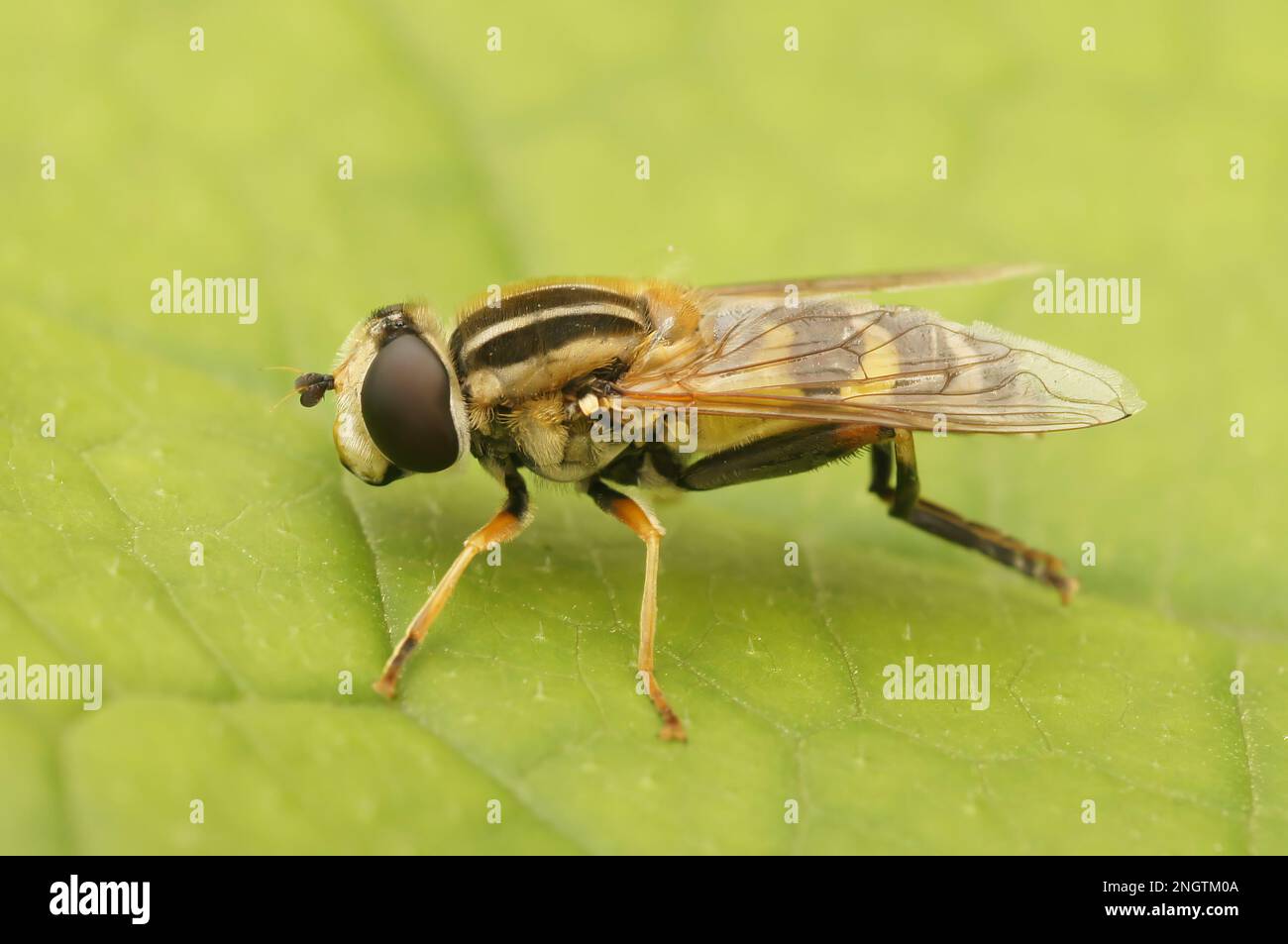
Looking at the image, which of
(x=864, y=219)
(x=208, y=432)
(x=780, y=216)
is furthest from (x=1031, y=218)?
(x=208, y=432)

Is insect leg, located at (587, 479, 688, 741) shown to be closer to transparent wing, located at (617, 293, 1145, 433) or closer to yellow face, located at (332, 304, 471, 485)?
transparent wing, located at (617, 293, 1145, 433)

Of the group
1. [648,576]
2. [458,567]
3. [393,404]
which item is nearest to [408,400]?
[393,404]

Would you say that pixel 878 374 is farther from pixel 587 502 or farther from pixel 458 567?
pixel 587 502

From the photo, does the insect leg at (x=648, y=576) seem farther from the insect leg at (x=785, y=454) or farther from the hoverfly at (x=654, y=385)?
the insect leg at (x=785, y=454)

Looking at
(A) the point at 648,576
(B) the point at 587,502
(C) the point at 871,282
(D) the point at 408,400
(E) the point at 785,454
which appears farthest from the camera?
(B) the point at 587,502

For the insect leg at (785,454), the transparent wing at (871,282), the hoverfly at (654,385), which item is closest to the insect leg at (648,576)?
the hoverfly at (654,385)

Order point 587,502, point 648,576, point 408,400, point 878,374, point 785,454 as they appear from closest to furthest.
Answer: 1. point 648,576
2. point 408,400
3. point 878,374
4. point 785,454
5. point 587,502
